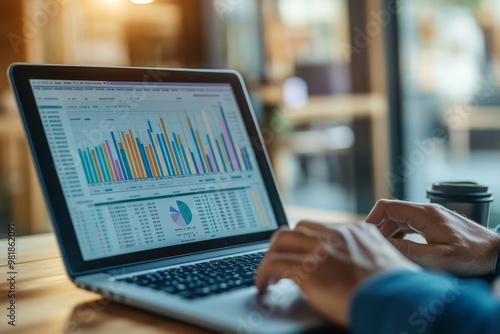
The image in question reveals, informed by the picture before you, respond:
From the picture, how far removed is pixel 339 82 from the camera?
3.83m

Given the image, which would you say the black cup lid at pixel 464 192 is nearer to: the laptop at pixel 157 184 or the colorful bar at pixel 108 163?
the laptop at pixel 157 184

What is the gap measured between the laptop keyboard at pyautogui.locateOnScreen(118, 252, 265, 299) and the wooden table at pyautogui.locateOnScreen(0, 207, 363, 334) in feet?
0.13

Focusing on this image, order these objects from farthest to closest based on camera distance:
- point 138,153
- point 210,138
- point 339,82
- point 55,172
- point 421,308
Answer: point 339,82 < point 210,138 < point 138,153 < point 55,172 < point 421,308

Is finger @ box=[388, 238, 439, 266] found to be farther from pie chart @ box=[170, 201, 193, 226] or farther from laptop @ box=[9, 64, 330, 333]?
pie chart @ box=[170, 201, 193, 226]

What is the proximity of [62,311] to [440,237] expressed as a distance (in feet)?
1.71

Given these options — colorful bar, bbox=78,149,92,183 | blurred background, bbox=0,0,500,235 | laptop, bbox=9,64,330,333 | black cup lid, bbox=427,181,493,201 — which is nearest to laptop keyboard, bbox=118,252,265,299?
laptop, bbox=9,64,330,333

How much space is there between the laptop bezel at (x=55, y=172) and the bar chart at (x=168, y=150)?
54mm

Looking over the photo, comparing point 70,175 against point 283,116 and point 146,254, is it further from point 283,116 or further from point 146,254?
point 283,116

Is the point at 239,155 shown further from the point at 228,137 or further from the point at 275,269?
the point at 275,269

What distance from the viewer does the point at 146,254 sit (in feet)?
3.04

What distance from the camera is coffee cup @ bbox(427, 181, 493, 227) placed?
1.11 metres

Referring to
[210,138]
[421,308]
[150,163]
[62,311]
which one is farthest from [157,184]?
[421,308]

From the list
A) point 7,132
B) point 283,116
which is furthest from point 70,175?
point 283,116

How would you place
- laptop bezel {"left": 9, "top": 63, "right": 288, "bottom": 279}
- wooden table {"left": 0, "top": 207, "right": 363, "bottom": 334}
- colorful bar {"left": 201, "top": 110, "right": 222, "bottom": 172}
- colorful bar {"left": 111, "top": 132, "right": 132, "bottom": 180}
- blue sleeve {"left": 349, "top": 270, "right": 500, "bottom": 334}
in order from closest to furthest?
blue sleeve {"left": 349, "top": 270, "right": 500, "bottom": 334} → wooden table {"left": 0, "top": 207, "right": 363, "bottom": 334} → laptop bezel {"left": 9, "top": 63, "right": 288, "bottom": 279} → colorful bar {"left": 111, "top": 132, "right": 132, "bottom": 180} → colorful bar {"left": 201, "top": 110, "right": 222, "bottom": 172}
